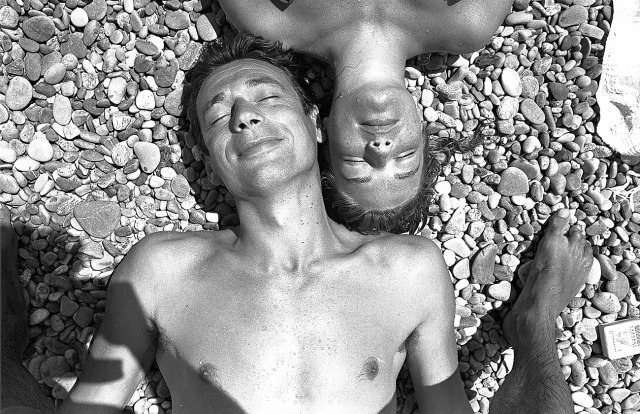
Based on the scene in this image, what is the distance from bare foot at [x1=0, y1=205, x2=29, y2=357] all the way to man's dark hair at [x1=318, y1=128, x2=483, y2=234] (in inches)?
64.5

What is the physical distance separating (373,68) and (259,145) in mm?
753

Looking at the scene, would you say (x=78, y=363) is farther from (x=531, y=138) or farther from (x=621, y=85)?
(x=621, y=85)

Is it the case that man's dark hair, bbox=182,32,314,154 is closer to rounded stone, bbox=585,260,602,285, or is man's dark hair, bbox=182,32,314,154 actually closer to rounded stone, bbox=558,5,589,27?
rounded stone, bbox=558,5,589,27

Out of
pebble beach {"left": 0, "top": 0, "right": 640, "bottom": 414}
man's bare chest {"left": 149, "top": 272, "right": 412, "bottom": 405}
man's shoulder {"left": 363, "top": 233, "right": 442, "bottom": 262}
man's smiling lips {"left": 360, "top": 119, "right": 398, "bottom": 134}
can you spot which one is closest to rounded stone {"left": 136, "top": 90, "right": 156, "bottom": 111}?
pebble beach {"left": 0, "top": 0, "right": 640, "bottom": 414}

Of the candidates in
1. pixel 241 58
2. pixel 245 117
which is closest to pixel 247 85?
pixel 245 117

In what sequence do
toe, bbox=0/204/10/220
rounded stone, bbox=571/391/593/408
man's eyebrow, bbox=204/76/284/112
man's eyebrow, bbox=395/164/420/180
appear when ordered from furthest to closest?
rounded stone, bbox=571/391/593/408
toe, bbox=0/204/10/220
man's eyebrow, bbox=395/164/420/180
man's eyebrow, bbox=204/76/284/112

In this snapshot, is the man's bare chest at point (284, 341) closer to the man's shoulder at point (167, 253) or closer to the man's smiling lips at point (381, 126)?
the man's shoulder at point (167, 253)

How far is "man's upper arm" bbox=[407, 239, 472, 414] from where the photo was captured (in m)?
3.02

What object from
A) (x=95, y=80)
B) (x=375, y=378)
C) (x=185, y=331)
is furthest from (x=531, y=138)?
(x=95, y=80)

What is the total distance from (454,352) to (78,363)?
196cm

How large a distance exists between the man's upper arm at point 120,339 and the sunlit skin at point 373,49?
104cm

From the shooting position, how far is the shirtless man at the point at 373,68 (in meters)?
2.95

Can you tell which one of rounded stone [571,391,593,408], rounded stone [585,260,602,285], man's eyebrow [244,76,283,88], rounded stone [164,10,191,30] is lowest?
rounded stone [571,391,593,408]

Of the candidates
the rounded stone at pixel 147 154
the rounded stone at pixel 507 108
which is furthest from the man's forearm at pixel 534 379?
the rounded stone at pixel 147 154
